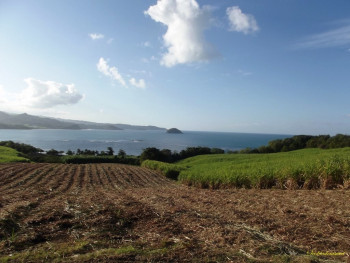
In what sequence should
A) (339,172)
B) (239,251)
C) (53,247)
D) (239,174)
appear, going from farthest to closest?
(239,174), (339,172), (53,247), (239,251)

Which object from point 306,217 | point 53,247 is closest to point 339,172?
point 306,217

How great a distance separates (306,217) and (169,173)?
24653mm

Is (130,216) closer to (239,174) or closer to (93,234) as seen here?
(93,234)

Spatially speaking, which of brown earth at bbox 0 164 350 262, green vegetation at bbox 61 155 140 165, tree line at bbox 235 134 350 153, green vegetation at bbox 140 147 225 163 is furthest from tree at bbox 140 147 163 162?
brown earth at bbox 0 164 350 262

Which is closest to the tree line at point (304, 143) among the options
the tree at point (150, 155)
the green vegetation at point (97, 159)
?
the tree at point (150, 155)

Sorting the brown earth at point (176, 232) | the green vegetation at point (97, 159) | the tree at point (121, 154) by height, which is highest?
the brown earth at point (176, 232)

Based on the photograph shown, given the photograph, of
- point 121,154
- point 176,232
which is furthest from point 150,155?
point 176,232

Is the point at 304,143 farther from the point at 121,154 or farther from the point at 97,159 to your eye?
the point at 97,159

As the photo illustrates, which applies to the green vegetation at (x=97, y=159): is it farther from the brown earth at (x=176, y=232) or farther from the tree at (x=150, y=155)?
the brown earth at (x=176, y=232)

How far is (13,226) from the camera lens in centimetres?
429

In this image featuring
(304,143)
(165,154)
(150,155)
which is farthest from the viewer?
(304,143)

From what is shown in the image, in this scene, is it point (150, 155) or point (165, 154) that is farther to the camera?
point (165, 154)

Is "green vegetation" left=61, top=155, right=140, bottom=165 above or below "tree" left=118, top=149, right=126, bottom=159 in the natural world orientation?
below

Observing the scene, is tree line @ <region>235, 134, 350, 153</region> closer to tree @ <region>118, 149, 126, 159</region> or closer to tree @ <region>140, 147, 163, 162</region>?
tree @ <region>140, 147, 163, 162</region>
